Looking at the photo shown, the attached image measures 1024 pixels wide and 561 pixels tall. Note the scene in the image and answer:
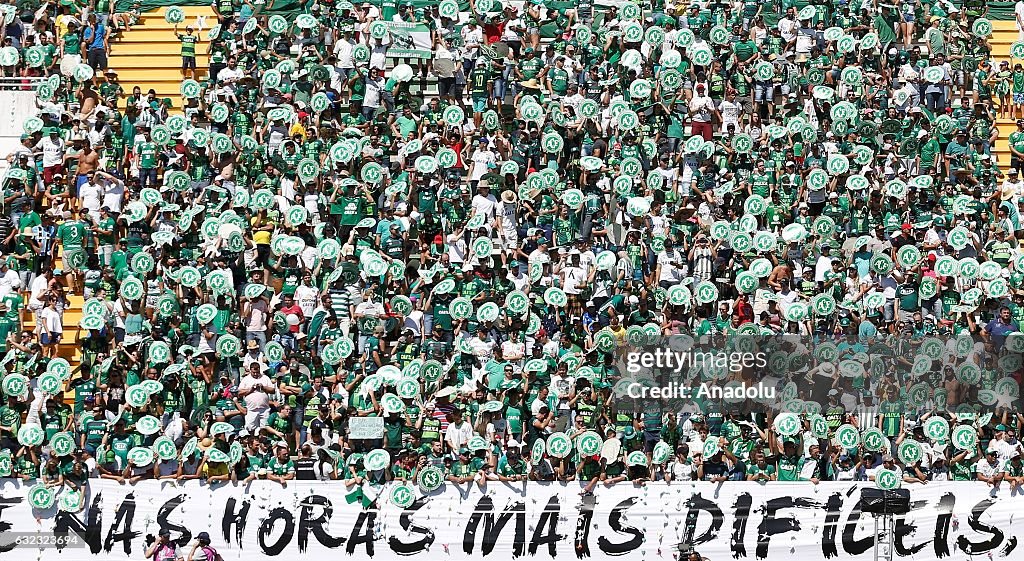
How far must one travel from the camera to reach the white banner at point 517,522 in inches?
717

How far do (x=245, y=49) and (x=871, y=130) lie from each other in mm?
7394

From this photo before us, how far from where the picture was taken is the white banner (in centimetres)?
1820

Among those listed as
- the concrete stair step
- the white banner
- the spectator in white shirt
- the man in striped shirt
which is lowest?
the white banner

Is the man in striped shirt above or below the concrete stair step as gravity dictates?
below

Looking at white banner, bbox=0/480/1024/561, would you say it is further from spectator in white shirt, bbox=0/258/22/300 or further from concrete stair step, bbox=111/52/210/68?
concrete stair step, bbox=111/52/210/68

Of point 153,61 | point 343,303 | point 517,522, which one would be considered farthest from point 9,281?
point 517,522

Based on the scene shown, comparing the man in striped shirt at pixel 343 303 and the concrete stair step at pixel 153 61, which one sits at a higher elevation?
the concrete stair step at pixel 153 61

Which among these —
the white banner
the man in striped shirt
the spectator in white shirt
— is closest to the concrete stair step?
the spectator in white shirt

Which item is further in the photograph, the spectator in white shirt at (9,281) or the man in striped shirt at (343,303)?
the spectator in white shirt at (9,281)

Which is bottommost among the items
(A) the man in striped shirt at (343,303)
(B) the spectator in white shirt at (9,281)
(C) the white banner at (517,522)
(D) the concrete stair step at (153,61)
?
(C) the white banner at (517,522)

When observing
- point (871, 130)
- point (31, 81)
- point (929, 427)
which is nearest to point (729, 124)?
point (871, 130)

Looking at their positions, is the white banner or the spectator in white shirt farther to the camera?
the spectator in white shirt

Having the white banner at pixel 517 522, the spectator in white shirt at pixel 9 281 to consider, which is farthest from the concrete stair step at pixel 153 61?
the white banner at pixel 517 522

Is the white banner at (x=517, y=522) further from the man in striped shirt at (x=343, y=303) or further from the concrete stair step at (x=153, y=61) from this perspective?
the concrete stair step at (x=153, y=61)
